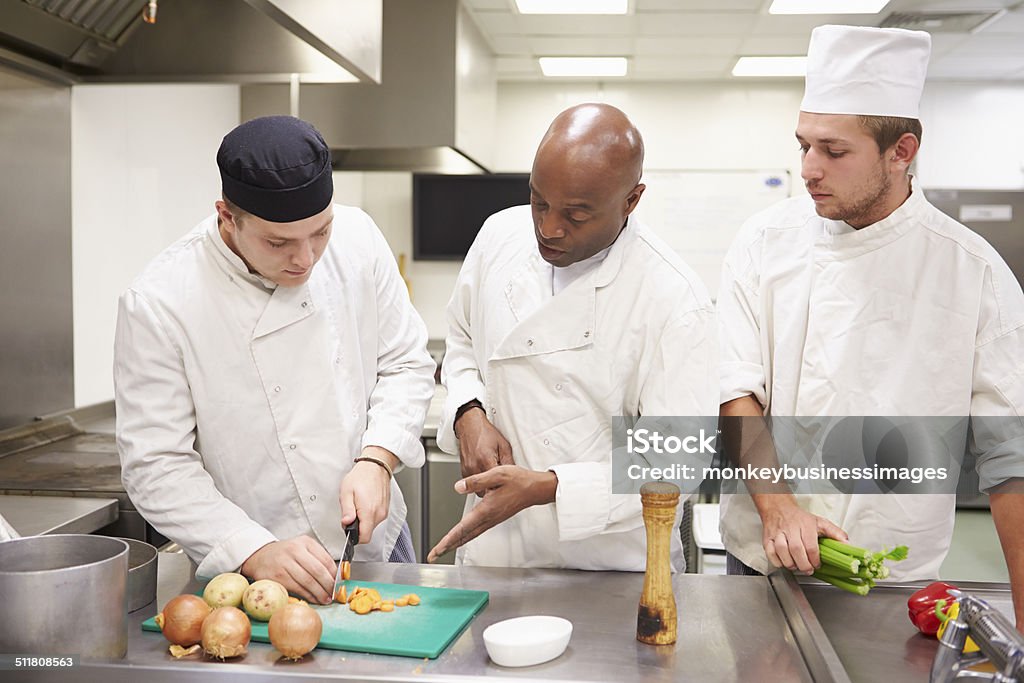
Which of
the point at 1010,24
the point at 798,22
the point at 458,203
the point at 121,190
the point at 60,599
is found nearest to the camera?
the point at 60,599

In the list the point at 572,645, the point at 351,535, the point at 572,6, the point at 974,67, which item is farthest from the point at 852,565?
the point at 974,67

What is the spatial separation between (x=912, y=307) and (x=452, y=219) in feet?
13.4

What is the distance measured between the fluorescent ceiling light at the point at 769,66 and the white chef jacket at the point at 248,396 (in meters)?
3.94

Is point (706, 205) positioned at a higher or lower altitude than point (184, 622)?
higher

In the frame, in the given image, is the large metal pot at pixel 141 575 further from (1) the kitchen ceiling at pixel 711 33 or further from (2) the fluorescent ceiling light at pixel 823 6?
(2) the fluorescent ceiling light at pixel 823 6

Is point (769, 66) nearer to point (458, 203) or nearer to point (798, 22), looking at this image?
point (798, 22)

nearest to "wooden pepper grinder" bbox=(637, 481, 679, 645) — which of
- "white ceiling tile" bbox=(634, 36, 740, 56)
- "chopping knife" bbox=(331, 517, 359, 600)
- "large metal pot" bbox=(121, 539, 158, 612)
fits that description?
"chopping knife" bbox=(331, 517, 359, 600)

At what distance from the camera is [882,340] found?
4.92 ft

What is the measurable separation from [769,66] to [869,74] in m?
3.88

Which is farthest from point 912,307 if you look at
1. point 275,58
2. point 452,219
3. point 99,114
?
point 452,219

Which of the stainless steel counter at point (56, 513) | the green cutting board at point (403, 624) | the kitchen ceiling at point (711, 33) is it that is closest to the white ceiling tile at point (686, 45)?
the kitchen ceiling at point (711, 33)

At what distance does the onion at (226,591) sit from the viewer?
1.21 metres

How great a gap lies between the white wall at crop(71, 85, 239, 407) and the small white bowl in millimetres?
1905

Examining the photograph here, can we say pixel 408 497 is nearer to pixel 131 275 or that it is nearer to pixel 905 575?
pixel 131 275
